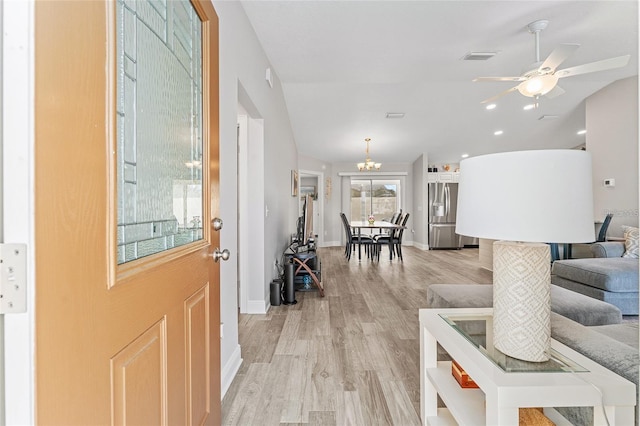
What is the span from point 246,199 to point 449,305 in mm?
2052

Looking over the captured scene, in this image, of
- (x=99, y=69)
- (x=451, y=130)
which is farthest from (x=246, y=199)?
(x=451, y=130)

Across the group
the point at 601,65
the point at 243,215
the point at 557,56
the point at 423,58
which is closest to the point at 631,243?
the point at 601,65

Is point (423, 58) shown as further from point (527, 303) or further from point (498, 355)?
point (498, 355)

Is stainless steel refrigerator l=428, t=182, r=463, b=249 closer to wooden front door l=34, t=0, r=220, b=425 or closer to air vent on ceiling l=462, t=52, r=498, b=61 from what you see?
air vent on ceiling l=462, t=52, r=498, b=61

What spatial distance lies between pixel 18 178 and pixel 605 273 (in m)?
3.96

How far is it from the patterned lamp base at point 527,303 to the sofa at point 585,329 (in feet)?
0.76

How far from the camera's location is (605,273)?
2830 mm

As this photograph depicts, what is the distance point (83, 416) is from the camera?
0.56 metres

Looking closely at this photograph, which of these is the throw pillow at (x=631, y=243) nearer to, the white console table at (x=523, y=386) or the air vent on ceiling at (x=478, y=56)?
the air vent on ceiling at (x=478, y=56)

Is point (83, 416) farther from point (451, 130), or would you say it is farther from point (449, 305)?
point (451, 130)

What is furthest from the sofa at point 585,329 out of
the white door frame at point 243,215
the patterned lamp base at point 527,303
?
the white door frame at point 243,215

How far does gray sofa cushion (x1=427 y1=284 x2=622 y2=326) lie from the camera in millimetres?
1857

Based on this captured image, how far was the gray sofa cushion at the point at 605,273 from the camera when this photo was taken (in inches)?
110

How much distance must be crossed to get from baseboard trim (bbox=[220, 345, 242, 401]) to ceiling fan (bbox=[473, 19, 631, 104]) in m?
3.54
